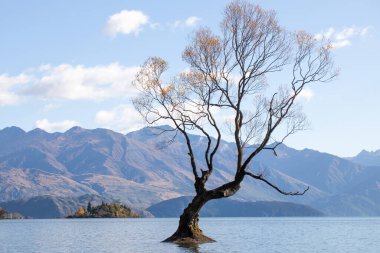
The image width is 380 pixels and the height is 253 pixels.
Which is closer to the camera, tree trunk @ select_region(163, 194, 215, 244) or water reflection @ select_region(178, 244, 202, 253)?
water reflection @ select_region(178, 244, 202, 253)

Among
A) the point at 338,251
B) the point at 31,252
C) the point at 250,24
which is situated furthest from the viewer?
the point at 338,251

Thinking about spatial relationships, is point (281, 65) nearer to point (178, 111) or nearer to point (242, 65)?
point (242, 65)

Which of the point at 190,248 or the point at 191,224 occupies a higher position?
the point at 191,224

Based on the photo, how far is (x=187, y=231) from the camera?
6009 centimetres

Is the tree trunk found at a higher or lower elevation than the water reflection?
higher

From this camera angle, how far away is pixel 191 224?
60.1 metres

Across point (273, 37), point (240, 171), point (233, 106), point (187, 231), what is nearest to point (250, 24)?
point (273, 37)

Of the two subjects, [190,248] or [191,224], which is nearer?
[190,248]

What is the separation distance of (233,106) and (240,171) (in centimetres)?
627

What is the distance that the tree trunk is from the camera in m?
59.4

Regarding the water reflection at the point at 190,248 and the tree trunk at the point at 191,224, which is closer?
the water reflection at the point at 190,248

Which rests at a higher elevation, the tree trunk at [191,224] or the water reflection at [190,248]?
the tree trunk at [191,224]

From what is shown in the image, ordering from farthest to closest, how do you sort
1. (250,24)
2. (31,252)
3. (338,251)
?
(338,251)
(31,252)
(250,24)

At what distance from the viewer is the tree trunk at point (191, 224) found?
59406 mm
